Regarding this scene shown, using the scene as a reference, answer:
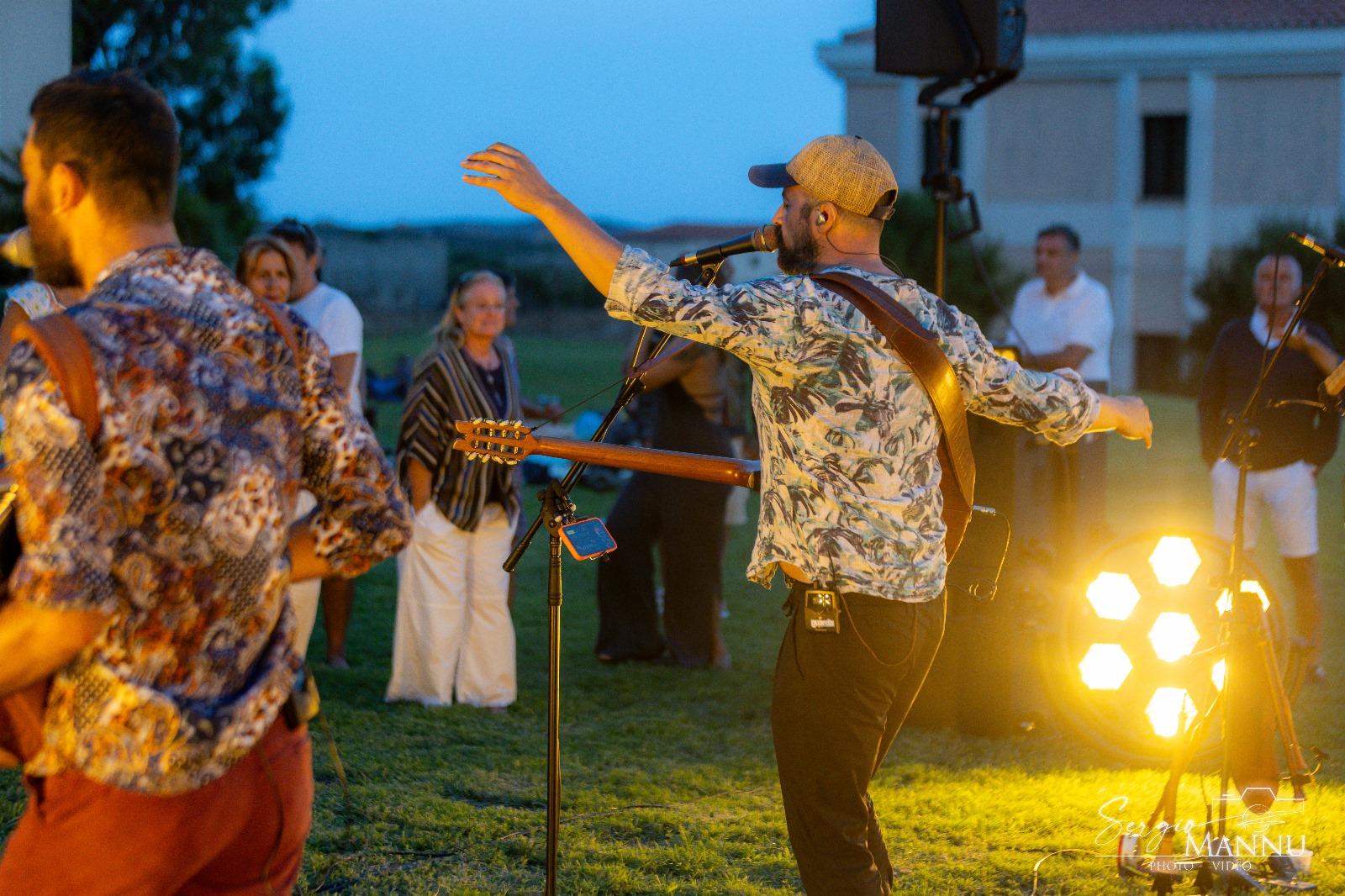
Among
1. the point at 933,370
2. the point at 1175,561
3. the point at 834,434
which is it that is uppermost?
the point at 933,370

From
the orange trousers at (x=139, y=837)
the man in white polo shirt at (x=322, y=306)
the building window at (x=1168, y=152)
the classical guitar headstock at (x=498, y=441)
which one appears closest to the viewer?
the orange trousers at (x=139, y=837)

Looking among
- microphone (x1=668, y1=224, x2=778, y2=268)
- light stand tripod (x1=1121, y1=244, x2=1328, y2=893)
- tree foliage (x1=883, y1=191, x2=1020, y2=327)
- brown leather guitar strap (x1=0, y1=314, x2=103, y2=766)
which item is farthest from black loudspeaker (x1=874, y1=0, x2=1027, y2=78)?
tree foliage (x1=883, y1=191, x2=1020, y2=327)

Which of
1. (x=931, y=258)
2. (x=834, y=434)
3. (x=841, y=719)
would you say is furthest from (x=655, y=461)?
(x=931, y=258)

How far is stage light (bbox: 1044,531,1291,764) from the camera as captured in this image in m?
5.11

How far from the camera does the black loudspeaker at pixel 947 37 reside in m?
6.11

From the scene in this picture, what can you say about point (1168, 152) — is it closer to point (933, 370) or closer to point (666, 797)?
point (666, 797)

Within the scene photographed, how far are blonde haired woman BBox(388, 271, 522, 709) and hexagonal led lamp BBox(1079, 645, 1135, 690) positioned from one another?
2.52 m

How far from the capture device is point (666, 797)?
4.80 metres

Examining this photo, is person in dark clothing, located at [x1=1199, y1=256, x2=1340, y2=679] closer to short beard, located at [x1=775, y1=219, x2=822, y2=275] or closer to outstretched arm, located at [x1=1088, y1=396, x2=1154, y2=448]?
outstretched arm, located at [x1=1088, y1=396, x2=1154, y2=448]

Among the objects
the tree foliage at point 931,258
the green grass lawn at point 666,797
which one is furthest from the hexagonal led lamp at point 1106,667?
the tree foliage at point 931,258

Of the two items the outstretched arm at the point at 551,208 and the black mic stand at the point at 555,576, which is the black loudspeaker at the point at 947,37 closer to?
the black mic stand at the point at 555,576

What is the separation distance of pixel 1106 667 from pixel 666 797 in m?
1.86

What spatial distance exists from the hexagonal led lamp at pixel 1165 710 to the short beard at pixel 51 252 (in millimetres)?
4419

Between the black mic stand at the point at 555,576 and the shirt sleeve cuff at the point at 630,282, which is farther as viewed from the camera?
the black mic stand at the point at 555,576
